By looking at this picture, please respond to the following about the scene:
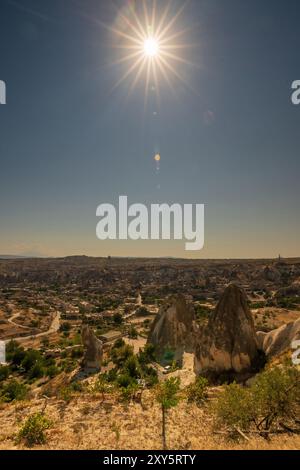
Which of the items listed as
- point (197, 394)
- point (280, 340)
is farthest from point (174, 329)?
point (197, 394)

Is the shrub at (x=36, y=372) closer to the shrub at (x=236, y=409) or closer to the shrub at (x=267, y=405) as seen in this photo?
the shrub at (x=236, y=409)

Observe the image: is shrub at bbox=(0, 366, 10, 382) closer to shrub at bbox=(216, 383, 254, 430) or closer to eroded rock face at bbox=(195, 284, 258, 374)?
eroded rock face at bbox=(195, 284, 258, 374)

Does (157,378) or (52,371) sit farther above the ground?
(157,378)

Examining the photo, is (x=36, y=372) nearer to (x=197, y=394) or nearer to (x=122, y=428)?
(x=197, y=394)

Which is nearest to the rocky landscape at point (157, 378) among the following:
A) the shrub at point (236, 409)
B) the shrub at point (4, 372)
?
the shrub at point (236, 409)

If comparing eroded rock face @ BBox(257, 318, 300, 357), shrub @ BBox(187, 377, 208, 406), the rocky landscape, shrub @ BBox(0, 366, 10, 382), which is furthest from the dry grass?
shrub @ BBox(0, 366, 10, 382)

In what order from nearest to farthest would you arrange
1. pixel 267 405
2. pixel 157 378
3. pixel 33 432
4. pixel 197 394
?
pixel 33 432 < pixel 267 405 < pixel 197 394 < pixel 157 378
